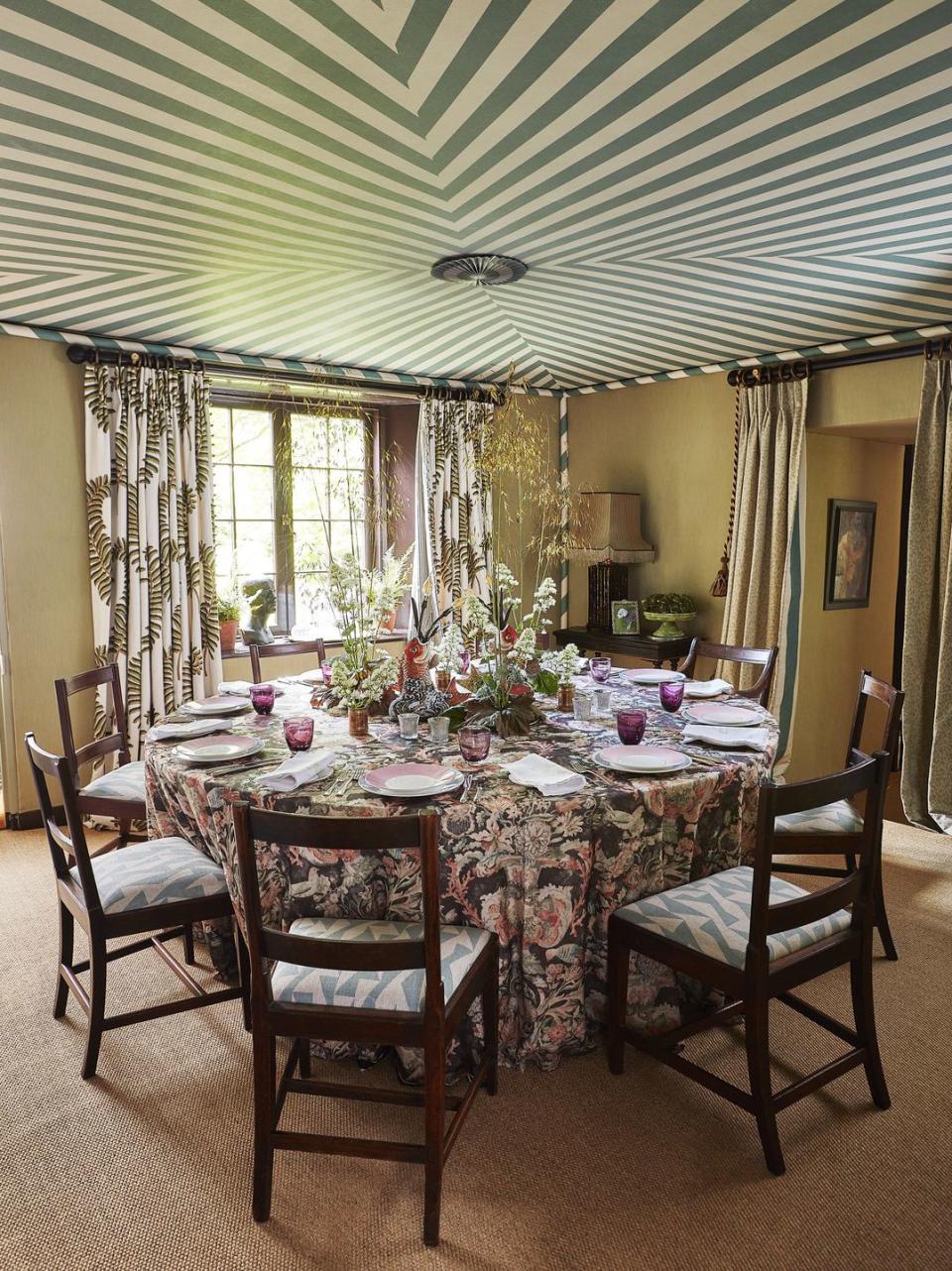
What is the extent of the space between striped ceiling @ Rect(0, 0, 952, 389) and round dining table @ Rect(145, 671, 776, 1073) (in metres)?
1.69

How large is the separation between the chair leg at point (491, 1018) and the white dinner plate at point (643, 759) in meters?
0.61

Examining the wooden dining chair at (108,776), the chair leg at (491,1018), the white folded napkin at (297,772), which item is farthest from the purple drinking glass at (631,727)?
the wooden dining chair at (108,776)

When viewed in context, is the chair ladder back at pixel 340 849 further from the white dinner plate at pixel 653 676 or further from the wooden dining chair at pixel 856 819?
the white dinner plate at pixel 653 676

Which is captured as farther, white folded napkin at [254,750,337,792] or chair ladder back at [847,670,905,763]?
chair ladder back at [847,670,905,763]

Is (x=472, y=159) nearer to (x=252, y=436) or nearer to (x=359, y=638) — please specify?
(x=359, y=638)

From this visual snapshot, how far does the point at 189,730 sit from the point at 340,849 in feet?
4.31

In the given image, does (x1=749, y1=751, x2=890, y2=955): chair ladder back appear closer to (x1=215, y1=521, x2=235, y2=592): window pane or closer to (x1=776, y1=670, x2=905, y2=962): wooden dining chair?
(x1=776, y1=670, x2=905, y2=962): wooden dining chair

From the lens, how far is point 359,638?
2955 millimetres

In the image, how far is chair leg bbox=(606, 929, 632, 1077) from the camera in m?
2.28

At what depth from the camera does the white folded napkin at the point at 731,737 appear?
263 centimetres

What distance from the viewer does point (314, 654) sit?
509cm

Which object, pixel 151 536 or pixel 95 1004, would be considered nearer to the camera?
pixel 95 1004

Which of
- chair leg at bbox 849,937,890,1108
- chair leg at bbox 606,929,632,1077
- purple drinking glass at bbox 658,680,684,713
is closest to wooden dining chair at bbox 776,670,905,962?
chair leg at bbox 849,937,890,1108

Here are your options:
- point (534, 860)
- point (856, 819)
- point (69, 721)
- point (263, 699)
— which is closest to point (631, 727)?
point (534, 860)
